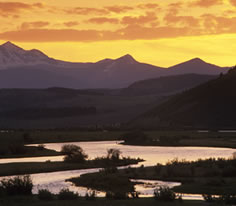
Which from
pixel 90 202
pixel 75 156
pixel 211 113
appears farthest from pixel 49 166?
pixel 211 113

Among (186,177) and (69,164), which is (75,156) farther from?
(186,177)

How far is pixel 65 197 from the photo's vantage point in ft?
128

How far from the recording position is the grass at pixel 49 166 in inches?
2484

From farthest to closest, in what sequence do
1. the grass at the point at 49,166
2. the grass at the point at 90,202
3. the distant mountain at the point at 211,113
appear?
the distant mountain at the point at 211,113
the grass at the point at 49,166
the grass at the point at 90,202

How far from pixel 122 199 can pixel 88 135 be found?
3978 inches

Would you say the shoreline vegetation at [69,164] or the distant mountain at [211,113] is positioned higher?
the distant mountain at [211,113]

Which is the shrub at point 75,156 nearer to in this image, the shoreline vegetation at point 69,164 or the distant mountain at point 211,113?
the shoreline vegetation at point 69,164

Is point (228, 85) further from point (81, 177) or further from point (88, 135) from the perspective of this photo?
point (81, 177)

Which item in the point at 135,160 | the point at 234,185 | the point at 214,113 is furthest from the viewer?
the point at 214,113

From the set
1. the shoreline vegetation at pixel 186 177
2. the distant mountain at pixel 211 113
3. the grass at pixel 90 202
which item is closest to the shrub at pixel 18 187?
the grass at pixel 90 202

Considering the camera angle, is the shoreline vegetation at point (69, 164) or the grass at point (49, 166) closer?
the grass at point (49, 166)

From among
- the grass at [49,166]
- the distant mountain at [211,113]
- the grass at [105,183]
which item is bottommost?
the grass at [105,183]

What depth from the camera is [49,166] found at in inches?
2665

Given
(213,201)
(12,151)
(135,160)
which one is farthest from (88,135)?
(213,201)
